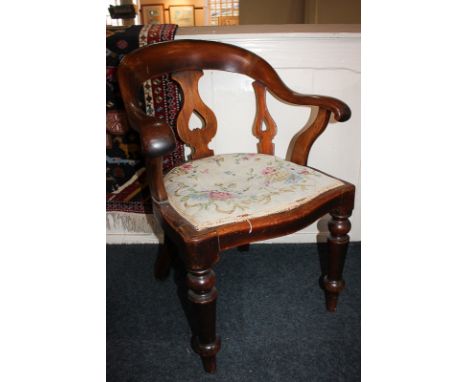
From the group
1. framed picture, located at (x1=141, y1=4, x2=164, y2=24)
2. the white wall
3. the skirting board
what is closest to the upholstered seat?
the white wall

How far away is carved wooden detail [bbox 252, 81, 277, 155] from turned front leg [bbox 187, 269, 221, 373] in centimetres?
54

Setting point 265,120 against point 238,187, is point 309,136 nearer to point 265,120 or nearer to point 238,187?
point 265,120

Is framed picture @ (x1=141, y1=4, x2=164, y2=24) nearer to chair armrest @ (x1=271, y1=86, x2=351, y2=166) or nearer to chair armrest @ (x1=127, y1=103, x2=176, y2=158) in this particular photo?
chair armrest @ (x1=271, y1=86, x2=351, y2=166)

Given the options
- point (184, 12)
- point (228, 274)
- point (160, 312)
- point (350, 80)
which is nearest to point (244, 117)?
point (350, 80)

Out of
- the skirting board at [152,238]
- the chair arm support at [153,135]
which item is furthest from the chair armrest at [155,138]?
the skirting board at [152,238]

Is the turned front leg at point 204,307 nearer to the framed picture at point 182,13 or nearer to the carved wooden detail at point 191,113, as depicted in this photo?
the carved wooden detail at point 191,113

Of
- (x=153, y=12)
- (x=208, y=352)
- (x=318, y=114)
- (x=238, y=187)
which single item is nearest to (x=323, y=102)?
(x=318, y=114)

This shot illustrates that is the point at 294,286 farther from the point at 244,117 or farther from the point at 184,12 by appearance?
the point at 184,12

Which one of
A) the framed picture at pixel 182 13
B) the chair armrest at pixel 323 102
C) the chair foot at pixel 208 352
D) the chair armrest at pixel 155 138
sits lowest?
the chair foot at pixel 208 352

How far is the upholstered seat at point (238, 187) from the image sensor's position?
86cm

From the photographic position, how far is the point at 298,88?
1346 millimetres

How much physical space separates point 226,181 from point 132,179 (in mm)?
535

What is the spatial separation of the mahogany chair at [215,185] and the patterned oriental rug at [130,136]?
0.61ft

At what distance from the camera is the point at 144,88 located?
128 cm
